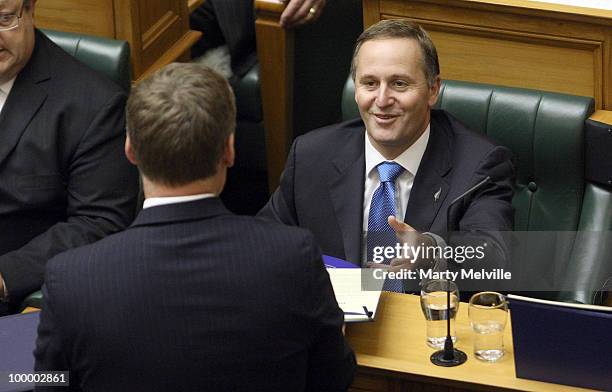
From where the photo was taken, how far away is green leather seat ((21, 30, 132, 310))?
3.17m

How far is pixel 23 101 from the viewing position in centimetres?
291

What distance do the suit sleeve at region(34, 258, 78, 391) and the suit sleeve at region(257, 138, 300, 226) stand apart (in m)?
1.06

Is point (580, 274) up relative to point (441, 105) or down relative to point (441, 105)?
down

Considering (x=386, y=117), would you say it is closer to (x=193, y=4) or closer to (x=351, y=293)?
(x=351, y=293)

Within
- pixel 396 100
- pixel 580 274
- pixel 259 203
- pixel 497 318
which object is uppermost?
pixel 396 100

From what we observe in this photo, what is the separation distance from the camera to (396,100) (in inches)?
103

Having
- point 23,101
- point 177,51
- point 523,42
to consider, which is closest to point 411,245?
point 523,42

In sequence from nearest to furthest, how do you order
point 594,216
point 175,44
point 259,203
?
point 594,216 < point 175,44 < point 259,203

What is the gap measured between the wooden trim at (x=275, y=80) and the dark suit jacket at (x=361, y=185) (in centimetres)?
100

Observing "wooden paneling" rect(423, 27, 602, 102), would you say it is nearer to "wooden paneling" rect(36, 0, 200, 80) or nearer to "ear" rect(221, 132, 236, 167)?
"wooden paneling" rect(36, 0, 200, 80)

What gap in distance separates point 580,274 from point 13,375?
136 centimetres

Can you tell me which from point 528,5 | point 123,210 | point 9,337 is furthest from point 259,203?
point 9,337

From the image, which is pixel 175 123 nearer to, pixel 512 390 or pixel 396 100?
pixel 512 390

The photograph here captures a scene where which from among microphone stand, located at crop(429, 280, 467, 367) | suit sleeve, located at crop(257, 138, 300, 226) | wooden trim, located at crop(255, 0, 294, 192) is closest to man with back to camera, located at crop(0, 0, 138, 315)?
suit sleeve, located at crop(257, 138, 300, 226)
